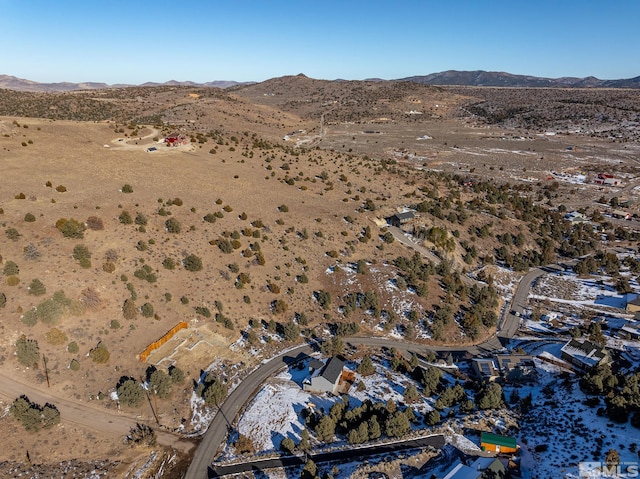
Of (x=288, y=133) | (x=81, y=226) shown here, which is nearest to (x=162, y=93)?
(x=288, y=133)

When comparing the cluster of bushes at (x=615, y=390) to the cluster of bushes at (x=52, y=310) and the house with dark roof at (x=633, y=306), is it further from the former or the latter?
the cluster of bushes at (x=52, y=310)

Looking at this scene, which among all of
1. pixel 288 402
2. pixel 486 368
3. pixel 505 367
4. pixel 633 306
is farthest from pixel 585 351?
pixel 288 402

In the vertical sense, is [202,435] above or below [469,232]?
below

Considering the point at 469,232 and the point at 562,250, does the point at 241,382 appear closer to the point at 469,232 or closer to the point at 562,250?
the point at 469,232

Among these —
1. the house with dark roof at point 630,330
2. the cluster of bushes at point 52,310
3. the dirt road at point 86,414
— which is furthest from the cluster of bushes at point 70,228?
the house with dark roof at point 630,330

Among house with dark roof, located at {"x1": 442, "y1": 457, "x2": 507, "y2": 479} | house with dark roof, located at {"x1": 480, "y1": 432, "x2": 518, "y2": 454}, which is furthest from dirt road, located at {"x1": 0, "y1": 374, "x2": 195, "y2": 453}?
house with dark roof, located at {"x1": 480, "y1": 432, "x2": 518, "y2": 454}

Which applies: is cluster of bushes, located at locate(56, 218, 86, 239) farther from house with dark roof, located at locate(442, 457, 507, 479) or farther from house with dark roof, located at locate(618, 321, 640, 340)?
house with dark roof, located at locate(618, 321, 640, 340)
